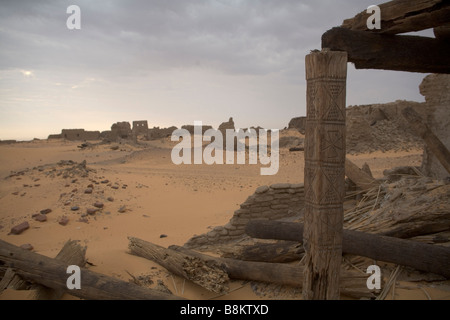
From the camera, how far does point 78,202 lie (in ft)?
34.1

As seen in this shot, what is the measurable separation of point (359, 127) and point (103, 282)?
20.5m

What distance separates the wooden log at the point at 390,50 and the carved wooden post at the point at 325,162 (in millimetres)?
332

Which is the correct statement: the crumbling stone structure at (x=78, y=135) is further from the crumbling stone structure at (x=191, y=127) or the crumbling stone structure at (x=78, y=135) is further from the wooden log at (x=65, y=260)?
the wooden log at (x=65, y=260)

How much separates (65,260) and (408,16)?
520 cm

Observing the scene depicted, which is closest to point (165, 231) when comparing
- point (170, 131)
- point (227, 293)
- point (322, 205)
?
point (227, 293)

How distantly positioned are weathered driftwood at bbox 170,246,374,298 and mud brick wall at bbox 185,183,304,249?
159 cm

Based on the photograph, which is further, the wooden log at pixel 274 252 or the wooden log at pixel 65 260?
the wooden log at pixel 274 252

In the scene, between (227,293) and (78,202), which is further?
(78,202)

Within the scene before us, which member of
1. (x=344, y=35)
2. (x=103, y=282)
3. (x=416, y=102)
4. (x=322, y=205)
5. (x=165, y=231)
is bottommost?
(x=165, y=231)

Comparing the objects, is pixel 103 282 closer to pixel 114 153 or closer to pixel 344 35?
pixel 344 35

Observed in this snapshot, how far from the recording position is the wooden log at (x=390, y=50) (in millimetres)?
3336

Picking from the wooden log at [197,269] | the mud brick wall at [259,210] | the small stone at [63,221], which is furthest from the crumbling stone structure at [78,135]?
the wooden log at [197,269]

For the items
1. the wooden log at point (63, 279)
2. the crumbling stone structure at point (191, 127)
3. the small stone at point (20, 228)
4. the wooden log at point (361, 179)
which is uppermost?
the crumbling stone structure at point (191, 127)

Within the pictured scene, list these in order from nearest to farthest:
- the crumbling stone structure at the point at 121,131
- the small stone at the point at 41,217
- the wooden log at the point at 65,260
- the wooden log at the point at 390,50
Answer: the wooden log at the point at 390,50
the wooden log at the point at 65,260
the small stone at the point at 41,217
the crumbling stone structure at the point at 121,131
